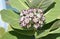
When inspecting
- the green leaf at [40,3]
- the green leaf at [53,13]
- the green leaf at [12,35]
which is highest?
the green leaf at [40,3]

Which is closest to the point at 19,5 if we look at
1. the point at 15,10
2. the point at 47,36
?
the point at 15,10

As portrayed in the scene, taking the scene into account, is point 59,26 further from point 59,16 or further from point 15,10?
point 15,10

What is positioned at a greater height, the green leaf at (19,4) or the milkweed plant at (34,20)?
the green leaf at (19,4)

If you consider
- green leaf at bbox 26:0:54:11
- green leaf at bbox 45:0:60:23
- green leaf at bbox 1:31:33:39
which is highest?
green leaf at bbox 26:0:54:11

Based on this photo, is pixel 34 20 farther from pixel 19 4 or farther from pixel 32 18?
pixel 19 4
